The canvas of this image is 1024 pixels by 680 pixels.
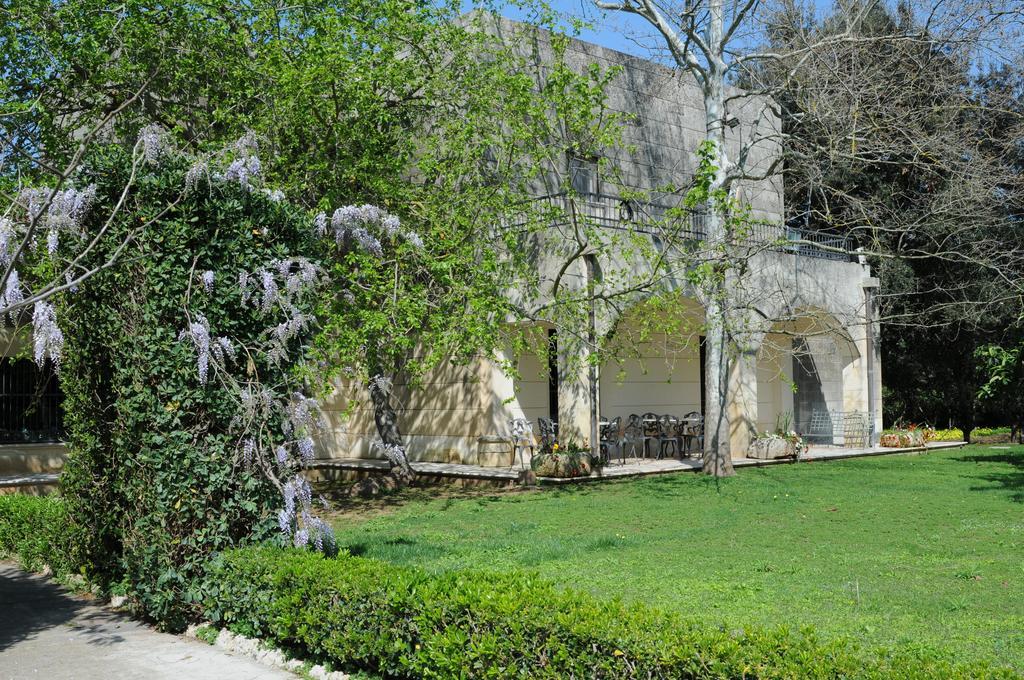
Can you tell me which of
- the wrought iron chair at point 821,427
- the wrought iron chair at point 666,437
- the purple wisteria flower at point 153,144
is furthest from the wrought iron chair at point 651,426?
the purple wisteria flower at point 153,144

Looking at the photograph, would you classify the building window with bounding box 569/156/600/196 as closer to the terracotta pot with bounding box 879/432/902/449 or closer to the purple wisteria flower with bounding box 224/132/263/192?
the terracotta pot with bounding box 879/432/902/449

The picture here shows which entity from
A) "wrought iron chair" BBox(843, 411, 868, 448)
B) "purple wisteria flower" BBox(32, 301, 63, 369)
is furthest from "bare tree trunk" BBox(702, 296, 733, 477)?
"purple wisteria flower" BBox(32, 301, 63, 369)

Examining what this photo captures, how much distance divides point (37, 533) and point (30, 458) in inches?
365

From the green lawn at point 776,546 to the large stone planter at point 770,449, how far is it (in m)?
3.29

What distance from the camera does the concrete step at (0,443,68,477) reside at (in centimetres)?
1836

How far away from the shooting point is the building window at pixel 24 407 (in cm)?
1866

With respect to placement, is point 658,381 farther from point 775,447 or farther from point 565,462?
point 565,462

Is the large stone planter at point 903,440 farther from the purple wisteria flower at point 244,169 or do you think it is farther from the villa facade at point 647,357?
the purple wisteria flower at point 244,169

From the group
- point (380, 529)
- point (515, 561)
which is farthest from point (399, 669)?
point (380, 529)

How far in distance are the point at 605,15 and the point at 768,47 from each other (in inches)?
141

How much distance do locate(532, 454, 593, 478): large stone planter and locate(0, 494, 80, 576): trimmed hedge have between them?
8224mm

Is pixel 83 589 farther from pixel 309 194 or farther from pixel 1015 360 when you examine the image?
pixel 1015 360

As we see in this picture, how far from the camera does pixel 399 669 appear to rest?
5.94 m

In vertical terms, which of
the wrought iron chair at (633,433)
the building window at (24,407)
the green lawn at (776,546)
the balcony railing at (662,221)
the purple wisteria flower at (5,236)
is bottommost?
the green lawn at (776,546)
